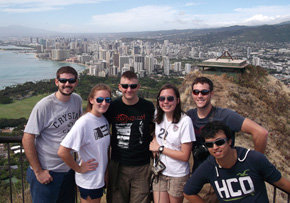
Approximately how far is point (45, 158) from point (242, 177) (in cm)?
116

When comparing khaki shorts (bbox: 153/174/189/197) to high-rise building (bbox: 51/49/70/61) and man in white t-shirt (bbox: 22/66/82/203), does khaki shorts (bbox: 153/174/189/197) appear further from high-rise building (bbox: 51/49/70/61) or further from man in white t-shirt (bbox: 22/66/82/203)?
high-rise building (bbox: 51/49/70/61)

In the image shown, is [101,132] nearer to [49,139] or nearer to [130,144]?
[130,144]

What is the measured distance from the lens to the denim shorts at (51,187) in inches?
63.3

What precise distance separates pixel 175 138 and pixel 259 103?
6057mm

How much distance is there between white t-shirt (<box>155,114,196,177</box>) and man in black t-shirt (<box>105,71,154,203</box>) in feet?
0.41

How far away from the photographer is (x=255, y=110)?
21.3 ft

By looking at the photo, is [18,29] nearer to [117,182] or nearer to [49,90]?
[49,90]

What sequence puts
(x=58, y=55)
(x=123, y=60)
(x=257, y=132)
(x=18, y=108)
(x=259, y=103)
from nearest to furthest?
(x=257, y=132) < (x=259, y=103) < (x=18, y=108) < (x=123, y=60) < (x=58, y=55)

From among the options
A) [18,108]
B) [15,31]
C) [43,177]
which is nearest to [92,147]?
[43,177]

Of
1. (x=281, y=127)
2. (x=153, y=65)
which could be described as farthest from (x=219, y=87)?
(x=153, y=65)

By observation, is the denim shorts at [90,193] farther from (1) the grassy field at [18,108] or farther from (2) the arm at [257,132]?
(1) the grassy field at [18,108]

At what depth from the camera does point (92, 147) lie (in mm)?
1550

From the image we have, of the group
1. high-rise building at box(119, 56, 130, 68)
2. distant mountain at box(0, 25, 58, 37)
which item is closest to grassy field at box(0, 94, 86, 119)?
high-rise building at box(119, 56, 130, 68)

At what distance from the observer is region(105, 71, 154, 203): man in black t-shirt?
1.68 m
